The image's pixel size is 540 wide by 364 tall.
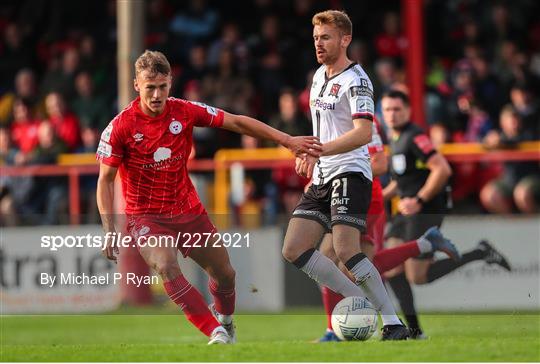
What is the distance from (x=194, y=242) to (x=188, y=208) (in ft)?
0.78

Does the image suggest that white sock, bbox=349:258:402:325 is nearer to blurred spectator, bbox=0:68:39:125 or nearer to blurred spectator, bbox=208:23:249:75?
blurred spectator, bbox=208:23:249:75

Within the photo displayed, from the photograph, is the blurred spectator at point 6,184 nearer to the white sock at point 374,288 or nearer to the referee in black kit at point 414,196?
the referee in black kit at point 414,196

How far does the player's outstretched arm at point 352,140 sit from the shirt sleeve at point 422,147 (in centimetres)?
202

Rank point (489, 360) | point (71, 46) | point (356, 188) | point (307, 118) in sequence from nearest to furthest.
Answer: point (489, 360), point (356, 188), point (307, 118), point (71, 46)

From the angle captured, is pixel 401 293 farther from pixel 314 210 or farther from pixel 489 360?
pixel 489 360

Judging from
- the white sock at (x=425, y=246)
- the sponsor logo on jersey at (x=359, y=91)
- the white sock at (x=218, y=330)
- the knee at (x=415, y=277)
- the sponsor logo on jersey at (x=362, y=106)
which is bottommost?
the white sock at (x=218, y=330)

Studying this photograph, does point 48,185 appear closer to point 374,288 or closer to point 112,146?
point 112,146

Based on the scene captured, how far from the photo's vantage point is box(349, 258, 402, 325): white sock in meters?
9.24

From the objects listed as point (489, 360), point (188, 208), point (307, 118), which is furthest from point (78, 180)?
point (489, 360)

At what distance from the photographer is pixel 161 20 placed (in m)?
19.7

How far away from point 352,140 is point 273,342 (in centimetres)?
160

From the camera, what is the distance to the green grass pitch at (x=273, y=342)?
8352 mm

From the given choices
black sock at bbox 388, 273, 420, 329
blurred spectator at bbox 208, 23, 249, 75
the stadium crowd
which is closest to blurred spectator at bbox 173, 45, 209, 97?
the stadium crowd

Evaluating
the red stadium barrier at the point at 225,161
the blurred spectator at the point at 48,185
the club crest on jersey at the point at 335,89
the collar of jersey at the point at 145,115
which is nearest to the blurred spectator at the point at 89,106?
the blurred spectator at the point at 48,185
